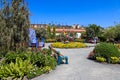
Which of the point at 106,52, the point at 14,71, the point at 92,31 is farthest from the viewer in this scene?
the point at 92,31

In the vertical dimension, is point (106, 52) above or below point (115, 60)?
above

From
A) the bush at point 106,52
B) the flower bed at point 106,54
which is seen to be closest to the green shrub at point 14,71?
the flower bed at point 106,54

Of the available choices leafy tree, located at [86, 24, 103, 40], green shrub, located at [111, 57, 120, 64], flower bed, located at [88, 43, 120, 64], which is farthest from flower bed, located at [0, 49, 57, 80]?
leafy tree, located at [86, 24, 103, 40]

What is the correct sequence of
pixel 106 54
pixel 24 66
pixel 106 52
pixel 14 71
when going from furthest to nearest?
pixel 106 52, pixel 106 54, pixel 24 66, pixel 14 71

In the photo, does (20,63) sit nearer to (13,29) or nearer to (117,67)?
(13,29)

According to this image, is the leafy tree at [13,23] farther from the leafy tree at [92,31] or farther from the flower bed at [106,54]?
the leafy tree at [92,31]

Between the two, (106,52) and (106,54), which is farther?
(106,52)

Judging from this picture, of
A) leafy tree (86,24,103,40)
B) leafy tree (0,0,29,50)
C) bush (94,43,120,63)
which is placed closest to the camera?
leafy tree (0,0,29,50)

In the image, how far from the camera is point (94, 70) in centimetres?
1268

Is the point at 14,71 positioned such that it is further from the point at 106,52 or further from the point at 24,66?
the point at 106,52

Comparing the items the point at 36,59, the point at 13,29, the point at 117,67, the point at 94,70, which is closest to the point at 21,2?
the point at 13,29

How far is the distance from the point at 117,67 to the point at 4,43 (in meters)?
→ 7.10

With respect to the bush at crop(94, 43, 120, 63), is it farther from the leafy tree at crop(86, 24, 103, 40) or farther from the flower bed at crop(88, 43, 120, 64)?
the leafy tree at crop(86, 24, 103, 40)

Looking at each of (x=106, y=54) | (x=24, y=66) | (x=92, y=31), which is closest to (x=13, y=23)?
(x=24, y=66)
